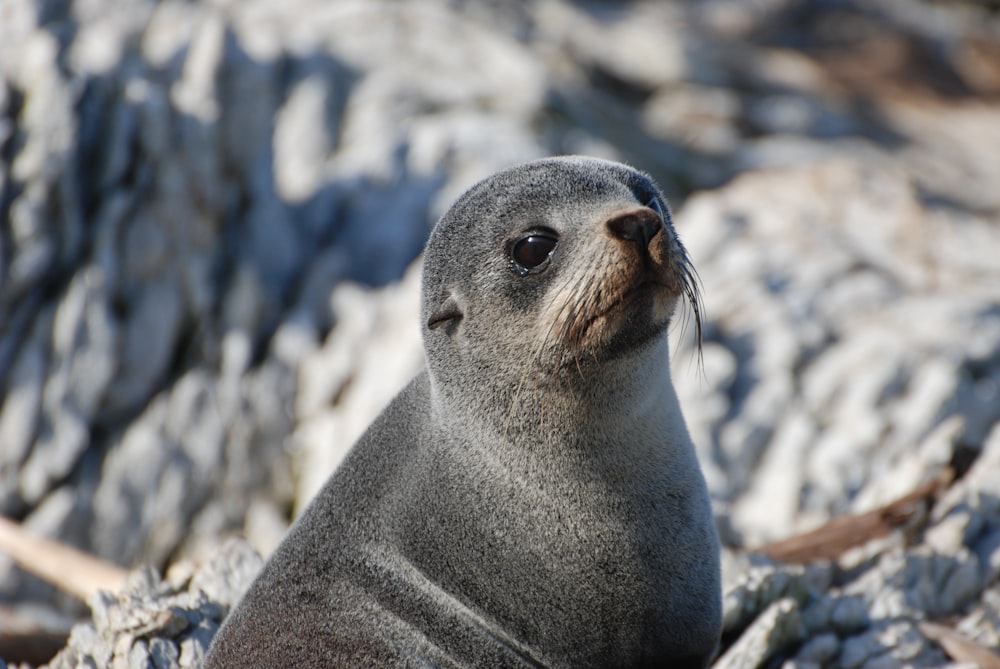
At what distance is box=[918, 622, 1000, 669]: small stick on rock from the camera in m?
4.93

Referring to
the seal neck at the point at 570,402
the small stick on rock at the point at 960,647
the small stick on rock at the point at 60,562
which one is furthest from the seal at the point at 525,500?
the small stick on rock at the point at 60,562

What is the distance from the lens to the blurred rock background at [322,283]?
8.99m

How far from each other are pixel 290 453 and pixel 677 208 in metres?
5.48

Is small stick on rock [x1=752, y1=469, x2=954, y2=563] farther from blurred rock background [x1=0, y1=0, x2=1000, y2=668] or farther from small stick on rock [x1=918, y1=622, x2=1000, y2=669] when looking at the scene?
small stick on rock [x1=918, y1=622, x2=1000, y2=669]

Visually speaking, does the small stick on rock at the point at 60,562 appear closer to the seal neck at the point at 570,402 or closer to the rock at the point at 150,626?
the rock at the point at 150,626

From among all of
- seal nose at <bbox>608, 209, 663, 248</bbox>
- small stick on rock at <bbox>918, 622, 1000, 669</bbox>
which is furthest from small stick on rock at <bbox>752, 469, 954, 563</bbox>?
seal nose at <bbox>608, 209, 663, 248</bbox>

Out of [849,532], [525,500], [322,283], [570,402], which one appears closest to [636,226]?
[570,402]

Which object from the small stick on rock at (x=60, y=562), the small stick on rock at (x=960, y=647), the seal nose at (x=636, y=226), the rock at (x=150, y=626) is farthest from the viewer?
the small stick on rock at (x=60, y=562)

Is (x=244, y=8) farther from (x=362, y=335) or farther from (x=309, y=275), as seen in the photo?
(x=362, y=335)

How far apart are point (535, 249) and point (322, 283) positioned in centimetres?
720

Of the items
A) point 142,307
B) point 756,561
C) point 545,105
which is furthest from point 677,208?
point 756,561

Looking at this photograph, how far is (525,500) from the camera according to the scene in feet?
13.5

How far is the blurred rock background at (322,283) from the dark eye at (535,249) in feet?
9.82

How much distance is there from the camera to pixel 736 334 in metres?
10.0
